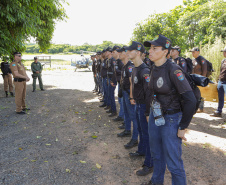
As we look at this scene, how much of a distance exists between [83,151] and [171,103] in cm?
275

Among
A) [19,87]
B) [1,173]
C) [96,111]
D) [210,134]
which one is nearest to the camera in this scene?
[1,173]

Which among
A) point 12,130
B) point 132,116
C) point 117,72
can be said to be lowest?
point 12,130

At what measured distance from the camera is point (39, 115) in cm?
720

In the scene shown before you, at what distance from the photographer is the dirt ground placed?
10.8 feet

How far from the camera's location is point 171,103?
2.26m

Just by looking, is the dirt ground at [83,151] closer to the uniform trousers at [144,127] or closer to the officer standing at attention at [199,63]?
the uniform trousers at [144,127]

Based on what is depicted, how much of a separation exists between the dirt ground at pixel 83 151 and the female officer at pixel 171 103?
109 centimetres

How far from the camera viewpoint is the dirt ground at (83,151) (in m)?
3.29

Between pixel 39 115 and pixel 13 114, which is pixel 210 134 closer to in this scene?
pixel 39 115

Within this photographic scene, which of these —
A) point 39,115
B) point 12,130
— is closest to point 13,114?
point 39,115

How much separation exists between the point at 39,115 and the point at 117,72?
3554 millimetres

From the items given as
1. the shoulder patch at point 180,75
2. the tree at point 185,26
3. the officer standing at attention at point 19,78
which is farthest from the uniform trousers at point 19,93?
the tree at point 185,26

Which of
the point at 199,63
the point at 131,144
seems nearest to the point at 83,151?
the point at 131,144

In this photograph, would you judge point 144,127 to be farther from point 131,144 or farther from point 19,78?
point 19,78
